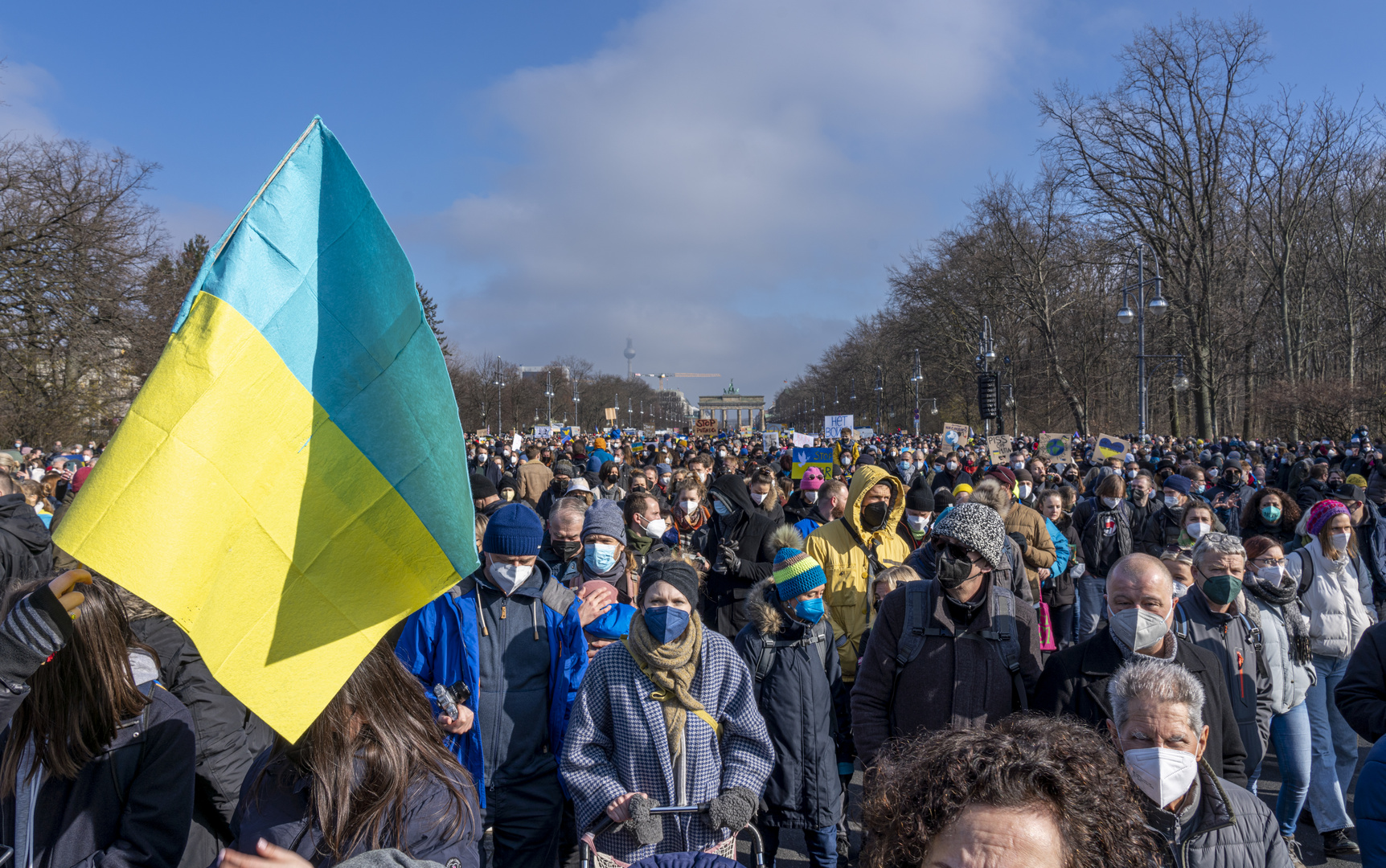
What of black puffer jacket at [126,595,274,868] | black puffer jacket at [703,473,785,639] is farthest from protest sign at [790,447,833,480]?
black puffer jacket at [126,595,274,868]

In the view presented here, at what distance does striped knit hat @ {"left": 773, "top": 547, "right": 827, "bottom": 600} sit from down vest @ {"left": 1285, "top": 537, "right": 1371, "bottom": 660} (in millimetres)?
3247

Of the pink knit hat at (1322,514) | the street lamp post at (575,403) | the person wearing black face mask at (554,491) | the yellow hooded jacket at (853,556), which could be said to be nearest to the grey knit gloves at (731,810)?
the yellow hooded jacket at (853,556)

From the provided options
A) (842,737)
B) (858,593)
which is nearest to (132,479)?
(842,737)

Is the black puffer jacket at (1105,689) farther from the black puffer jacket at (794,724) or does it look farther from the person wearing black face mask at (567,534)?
the person wearing black face mask at (567,534)

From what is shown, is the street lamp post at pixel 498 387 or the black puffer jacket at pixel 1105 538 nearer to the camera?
the black puffer jacket at pixel 1105 538

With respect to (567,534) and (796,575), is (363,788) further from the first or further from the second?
(567,534)

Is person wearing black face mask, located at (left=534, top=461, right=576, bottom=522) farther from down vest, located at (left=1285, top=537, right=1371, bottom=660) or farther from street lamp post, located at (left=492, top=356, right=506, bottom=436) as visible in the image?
street lamp post, located at (left=492, top=356, right=506, bottom=436)

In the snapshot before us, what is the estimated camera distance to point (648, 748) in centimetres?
349

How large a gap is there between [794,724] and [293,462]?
2.80m

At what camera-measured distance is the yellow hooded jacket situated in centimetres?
551

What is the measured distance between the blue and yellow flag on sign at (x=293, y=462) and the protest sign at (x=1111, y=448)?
58.1 feet

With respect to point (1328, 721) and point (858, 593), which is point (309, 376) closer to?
point (858, 593)

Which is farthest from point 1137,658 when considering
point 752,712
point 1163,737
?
point 752,712

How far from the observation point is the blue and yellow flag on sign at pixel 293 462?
1914 millimetres
